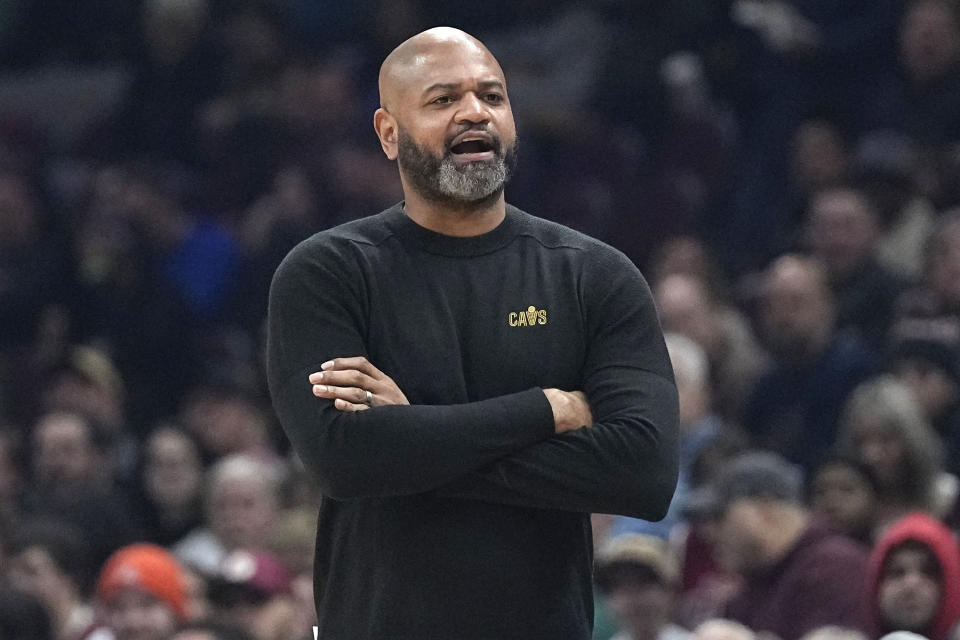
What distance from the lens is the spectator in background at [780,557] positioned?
5.42 m

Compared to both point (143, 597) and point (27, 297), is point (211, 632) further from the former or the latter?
point (27, 297)

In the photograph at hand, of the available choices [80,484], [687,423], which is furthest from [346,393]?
[80,484]

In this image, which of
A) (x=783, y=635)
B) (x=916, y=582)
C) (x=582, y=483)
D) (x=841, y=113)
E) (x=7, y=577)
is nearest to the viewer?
(x=582, y=483)

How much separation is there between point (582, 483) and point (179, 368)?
19.7 feet

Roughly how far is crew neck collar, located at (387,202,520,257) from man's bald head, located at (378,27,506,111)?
206mm

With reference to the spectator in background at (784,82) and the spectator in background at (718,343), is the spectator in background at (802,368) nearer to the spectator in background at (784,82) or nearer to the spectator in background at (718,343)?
the spectator in background at (718,343)

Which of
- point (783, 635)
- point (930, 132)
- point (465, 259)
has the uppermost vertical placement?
point (930, 132)

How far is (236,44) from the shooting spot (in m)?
9.56

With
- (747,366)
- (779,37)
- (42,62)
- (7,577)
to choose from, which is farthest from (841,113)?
(42,62)

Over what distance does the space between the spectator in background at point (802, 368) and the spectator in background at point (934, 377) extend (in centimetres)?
50

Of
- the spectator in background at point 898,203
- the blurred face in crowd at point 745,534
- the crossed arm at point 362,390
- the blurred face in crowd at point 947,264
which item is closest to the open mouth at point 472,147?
the crossed arm at point 362,390

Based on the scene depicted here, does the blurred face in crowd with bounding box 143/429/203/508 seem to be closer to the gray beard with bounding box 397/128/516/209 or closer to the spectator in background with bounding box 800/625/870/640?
the spectator in background with bounding box 800/625/870/640

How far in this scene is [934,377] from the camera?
20.4 ft

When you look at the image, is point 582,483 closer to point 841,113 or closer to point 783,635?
point 783,635
